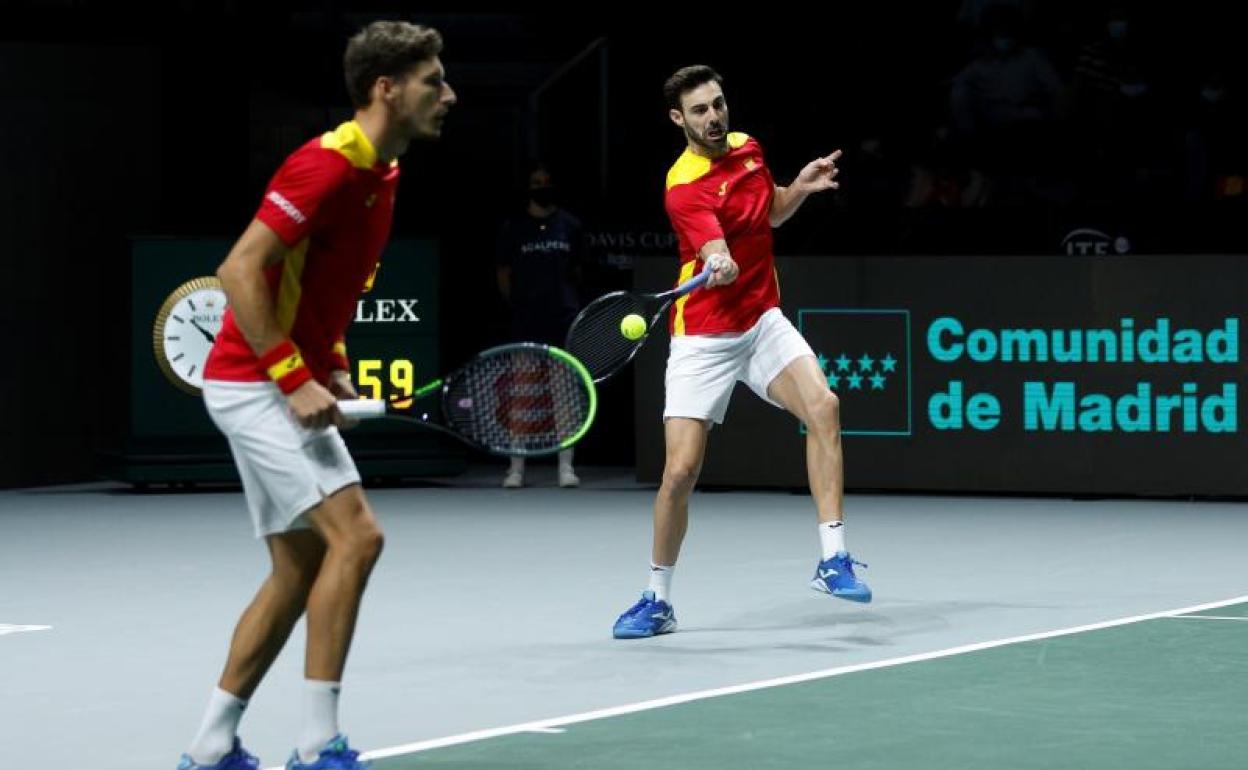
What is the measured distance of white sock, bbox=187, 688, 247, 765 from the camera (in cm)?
606

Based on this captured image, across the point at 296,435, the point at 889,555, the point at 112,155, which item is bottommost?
the point at 889,555

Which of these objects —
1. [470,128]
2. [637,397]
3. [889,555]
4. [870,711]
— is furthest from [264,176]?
[870,711]

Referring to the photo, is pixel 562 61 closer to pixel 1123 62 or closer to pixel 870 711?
pixel 1123 62

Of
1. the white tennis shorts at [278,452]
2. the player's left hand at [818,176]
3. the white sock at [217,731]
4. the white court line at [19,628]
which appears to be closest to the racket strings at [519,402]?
the white tennis shorts at [278,452]

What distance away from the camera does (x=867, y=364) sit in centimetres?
1429

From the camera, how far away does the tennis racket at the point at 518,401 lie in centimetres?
704

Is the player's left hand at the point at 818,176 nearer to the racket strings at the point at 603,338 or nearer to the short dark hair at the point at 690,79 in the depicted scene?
the short dark hair at the point at 690,79

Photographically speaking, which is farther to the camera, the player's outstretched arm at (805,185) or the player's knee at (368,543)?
the player's outstretched arm at (805,185)

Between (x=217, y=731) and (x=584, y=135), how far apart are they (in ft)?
40.7

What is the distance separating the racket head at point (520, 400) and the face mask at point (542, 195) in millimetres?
7612

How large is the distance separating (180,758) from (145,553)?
528 centimetres

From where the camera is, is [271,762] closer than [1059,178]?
Yes

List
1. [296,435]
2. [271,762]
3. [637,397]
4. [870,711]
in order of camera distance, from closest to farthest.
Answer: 1. [296,435]
2. [271,762]
3. [870,711]
4. [637,397]

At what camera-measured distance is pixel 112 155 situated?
1580 cm
